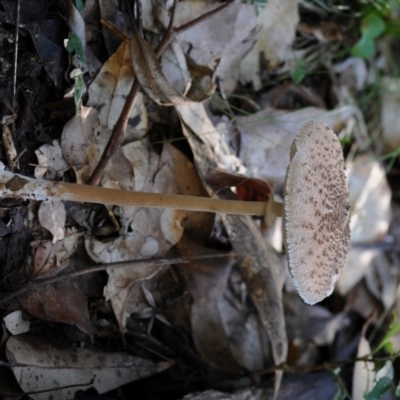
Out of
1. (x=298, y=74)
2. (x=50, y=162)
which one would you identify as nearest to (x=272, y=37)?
(x=298, y=74)

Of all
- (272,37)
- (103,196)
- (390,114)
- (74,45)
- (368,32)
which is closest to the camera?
(103,196)

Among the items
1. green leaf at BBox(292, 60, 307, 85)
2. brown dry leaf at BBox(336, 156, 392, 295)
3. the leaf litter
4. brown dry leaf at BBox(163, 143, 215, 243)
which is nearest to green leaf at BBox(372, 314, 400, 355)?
the leaf litter

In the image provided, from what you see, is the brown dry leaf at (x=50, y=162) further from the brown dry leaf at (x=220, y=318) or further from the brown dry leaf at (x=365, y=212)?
the brown dry leaf at (x=365, y=212)

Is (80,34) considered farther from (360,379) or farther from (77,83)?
(360,379)

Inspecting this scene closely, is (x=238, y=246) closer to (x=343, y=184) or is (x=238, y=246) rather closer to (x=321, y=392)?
(x=343, y=184)

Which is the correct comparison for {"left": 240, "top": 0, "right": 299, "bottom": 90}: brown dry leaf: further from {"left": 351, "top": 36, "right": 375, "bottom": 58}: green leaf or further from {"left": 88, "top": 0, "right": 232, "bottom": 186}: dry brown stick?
{"left": 88, "top": 0, "right": 232, "bottom": 186}: dry brown stick

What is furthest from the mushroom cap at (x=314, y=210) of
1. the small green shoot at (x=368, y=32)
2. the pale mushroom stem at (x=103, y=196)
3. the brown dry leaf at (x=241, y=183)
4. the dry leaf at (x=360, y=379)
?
the small green shoot at (x=368, y=32)

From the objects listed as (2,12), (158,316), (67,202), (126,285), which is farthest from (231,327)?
(2,12)
